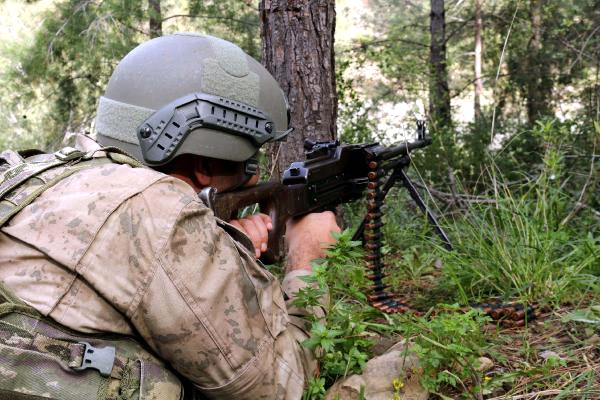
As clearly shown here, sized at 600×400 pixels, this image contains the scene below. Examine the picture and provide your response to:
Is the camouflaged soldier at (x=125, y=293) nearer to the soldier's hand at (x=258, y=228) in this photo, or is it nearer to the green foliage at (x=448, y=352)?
the soldier's hand at (x=258, y=228)

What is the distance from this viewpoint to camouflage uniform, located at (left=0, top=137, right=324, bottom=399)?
1775 mm

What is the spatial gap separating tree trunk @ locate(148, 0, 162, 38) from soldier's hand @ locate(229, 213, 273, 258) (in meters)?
7.36

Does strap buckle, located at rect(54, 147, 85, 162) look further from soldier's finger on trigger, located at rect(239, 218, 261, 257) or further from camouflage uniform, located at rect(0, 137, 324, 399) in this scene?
soldier's finger on trigger, located at rect(239, 218, 261, 257)

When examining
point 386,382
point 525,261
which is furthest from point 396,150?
point 386,382

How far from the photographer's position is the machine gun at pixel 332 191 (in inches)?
105

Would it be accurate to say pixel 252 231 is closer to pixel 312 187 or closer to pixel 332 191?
pixel 312 187

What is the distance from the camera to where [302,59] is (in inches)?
170

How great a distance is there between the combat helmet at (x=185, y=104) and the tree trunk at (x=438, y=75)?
7780 millimetres

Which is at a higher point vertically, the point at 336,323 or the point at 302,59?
the point at 302,59

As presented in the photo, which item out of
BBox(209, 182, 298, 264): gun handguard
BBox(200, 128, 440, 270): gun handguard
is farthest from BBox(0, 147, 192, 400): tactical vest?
BBox(209, 182, 298, 264): gun handguard

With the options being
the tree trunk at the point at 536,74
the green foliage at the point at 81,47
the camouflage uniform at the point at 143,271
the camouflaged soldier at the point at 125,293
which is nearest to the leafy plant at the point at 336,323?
the camouflaged soldier at the point at 125,293

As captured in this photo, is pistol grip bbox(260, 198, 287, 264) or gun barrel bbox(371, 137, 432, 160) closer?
pistol grip bbox(260, 198, 287, 264)

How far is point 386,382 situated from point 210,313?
0.96 m

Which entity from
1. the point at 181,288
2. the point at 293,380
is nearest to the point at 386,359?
the point at 293,380
